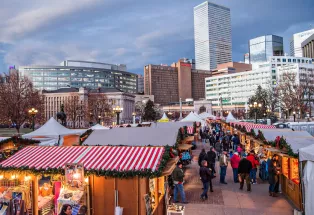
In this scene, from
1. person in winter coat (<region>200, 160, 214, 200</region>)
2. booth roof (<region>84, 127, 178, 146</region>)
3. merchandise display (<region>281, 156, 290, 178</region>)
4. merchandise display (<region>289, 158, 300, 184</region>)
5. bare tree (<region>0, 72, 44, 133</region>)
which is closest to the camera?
merchandise display (<region>289, 158, 300, 184</region>)

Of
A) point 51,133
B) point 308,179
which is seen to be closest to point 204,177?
point 308,179

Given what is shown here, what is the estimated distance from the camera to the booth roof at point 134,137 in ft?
40.5

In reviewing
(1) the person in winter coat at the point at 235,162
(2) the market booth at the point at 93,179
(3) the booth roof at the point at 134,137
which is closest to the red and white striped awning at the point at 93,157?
(2) the market booth at the point at 93,179

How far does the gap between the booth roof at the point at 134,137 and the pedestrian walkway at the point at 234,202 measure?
2732 mm

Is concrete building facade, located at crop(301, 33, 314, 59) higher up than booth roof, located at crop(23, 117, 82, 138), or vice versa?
concrete building facade, located at crop(301, 33, 314, 59)

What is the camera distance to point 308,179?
8477mm

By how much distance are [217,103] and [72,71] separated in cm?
8084

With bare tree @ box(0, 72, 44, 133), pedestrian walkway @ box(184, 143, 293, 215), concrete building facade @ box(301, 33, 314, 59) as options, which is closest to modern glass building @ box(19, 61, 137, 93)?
bare tree @ box(0, 72, 44, 133)

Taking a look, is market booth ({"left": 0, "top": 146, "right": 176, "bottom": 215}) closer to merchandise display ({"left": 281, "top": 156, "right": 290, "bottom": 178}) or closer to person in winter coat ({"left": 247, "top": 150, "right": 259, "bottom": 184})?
merchandise display ({"left": 281, "top": 156, "right": 290, "bottom": 178})

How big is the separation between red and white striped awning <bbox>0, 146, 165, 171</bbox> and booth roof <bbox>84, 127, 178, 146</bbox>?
8.25 feet

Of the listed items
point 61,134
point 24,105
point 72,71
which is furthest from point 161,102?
point 61,134

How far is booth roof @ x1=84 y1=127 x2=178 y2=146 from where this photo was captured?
40.5 ft

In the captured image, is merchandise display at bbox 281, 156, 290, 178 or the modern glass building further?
the modern glass building

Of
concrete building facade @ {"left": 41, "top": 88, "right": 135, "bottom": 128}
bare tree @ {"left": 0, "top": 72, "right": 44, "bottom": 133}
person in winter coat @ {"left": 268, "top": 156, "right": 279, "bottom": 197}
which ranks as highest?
concrete building facade @ {"left": 41, "top": 88, "right": 135, "bottom": 128}
